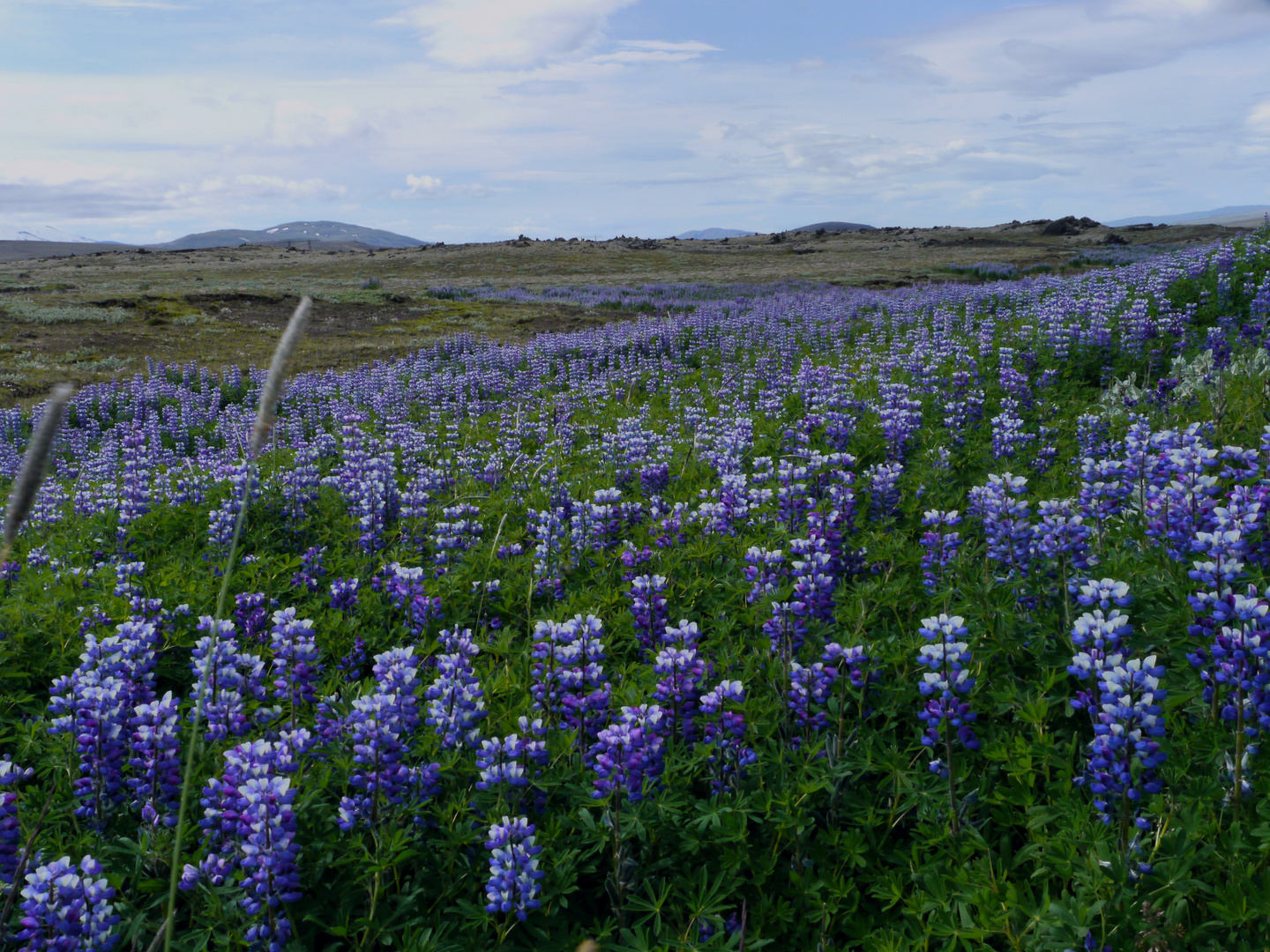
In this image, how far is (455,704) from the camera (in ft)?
10.3

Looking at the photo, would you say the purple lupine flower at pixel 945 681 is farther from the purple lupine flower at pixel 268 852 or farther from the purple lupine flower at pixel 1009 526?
the purple lupine flower at pixel 268 852

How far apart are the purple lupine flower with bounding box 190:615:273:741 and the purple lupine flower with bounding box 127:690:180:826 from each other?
15 cm

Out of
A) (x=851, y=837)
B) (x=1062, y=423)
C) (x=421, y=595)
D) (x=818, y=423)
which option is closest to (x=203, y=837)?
(x=421, y=595)

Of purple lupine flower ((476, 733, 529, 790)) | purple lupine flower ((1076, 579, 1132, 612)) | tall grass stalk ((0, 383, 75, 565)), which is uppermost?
tall grass stalk ((0, 383, 75, 565))

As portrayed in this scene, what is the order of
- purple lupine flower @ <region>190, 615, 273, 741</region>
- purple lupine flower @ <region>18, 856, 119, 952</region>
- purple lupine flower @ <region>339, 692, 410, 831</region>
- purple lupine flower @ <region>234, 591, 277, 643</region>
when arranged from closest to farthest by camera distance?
purple lupine flower @ <region>18, 856, 119, 952</region> < purple lupine flower @ <region>339, 692, 410, 831</region> < purple lupine flower @ <region>190, 615, 273, 741</region> < purple lupine flower @ <region>234, 591, 277, 643</region>

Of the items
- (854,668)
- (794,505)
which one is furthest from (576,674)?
(794,505)

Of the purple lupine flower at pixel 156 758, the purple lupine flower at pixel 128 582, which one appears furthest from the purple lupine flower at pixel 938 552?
the purple lupine flower at pixel 128 582

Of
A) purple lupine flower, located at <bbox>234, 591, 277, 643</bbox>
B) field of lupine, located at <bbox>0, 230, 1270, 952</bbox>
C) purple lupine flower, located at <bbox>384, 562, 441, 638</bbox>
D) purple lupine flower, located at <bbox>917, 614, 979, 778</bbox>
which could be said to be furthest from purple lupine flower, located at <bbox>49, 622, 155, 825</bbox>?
purple lupine flower, located at <bbox>917, 614, 979, 778</bbox>

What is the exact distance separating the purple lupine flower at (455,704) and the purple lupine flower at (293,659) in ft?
2.33

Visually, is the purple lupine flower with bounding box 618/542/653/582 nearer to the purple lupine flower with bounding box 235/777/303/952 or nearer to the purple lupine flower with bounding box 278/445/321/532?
the purple lupine flower with bounding box 235/777/303/952

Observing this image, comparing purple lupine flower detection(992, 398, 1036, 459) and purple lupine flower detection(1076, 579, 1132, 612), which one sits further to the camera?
purple lupine flower detection(992, 398, 1036, 459)

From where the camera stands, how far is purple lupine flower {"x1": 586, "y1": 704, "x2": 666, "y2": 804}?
2.74m

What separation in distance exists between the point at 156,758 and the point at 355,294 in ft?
118

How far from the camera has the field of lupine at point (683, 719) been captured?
2504 mm
